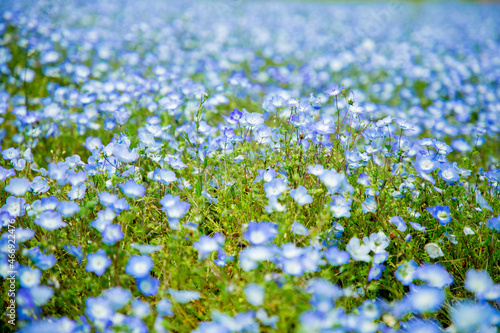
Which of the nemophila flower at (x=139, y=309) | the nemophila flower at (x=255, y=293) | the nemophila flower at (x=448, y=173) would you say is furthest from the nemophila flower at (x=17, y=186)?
the nemophila flower at (x=448, y=173)

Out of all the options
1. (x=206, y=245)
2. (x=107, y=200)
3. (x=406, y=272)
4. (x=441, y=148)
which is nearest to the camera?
(x=206, y=245)

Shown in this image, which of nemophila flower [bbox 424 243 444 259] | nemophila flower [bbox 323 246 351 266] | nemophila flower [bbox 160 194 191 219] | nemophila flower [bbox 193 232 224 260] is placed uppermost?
nemophila flower [bbox 160 194 191 219]

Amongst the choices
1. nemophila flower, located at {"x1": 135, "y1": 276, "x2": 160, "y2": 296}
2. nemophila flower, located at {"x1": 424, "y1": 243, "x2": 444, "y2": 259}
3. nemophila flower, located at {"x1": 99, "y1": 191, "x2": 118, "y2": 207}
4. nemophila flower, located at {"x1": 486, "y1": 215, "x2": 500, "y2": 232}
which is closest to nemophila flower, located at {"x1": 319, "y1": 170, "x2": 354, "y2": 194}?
nemophila flower, located at {"x1": 424, "y1": 243, "x2": 444, "y2": 259}

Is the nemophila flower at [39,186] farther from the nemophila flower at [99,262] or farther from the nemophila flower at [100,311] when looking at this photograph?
the nemophila flower at [100,311]

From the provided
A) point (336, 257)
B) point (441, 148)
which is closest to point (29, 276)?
point (336, 257)

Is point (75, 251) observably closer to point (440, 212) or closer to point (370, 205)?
point (370, 205)

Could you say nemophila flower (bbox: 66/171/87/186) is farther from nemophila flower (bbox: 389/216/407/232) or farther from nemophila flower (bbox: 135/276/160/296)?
nemophila flower (bbox: 389/216/407/232)
